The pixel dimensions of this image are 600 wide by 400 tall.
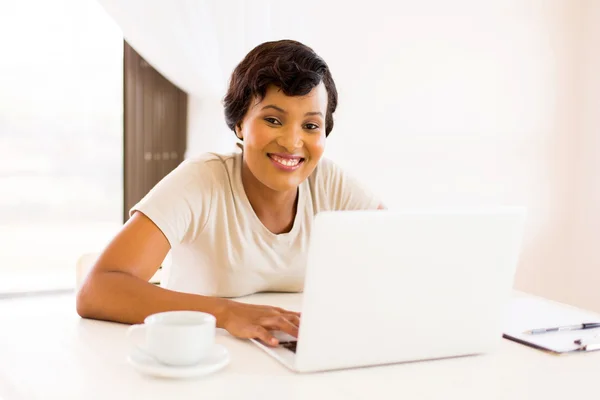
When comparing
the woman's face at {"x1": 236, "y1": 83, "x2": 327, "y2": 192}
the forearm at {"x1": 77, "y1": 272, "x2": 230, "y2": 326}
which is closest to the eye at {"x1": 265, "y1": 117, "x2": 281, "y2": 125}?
the woman's face at {"x1": 236, "y1": 83, "x2": 327, "y2": 192}

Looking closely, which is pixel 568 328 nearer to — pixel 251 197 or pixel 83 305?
pixel 251 197

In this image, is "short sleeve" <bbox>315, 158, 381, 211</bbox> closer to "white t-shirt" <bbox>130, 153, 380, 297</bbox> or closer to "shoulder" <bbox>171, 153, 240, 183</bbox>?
"white t-shirt" <bbox>130, 153, 380, 297</bbox>

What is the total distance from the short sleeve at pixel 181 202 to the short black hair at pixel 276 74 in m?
0.18

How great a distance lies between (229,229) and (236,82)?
1.11 feet

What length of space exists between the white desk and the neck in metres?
0.51

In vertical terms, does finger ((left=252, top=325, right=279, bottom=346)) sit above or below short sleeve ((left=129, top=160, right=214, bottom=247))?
below

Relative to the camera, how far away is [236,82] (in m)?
1.70

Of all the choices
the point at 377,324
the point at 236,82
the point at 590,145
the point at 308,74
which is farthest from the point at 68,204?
the point at 590,145

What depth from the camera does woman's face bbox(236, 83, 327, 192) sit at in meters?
1.60

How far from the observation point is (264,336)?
1.17 meters

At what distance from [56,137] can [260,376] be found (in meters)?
1.98

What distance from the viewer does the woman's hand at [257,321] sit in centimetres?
118

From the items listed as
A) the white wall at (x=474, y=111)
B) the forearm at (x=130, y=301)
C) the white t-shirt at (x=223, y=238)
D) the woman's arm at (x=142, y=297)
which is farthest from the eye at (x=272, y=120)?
the white wall at (x=474, y=111)

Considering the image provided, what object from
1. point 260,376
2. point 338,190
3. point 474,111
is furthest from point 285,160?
point 474,111
